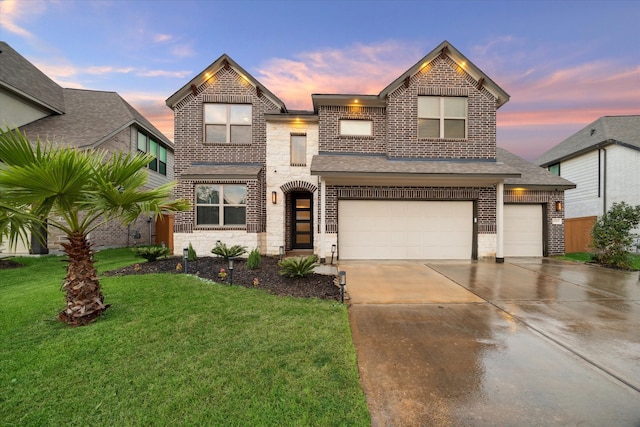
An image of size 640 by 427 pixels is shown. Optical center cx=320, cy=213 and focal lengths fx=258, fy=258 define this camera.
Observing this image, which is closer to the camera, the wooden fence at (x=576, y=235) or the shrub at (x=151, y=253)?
the shrub at (x=151, y=253)

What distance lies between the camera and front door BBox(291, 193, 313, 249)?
11953 millimetres

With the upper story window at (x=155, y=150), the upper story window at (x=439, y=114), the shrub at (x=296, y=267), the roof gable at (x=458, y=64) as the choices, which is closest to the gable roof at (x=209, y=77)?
the roof gable at (x=458, y=64)

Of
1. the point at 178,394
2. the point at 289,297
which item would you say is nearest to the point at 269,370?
the point at 178,394

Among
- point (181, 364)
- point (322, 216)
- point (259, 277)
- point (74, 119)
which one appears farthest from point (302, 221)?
point (74, 119)

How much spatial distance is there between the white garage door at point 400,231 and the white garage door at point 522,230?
225 cm

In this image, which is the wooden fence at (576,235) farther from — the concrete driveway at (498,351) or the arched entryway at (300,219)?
the arched entryway at (300,219)

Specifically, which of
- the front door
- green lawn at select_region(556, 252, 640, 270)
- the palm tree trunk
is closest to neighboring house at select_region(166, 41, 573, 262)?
green lawn at select_region(556, 252, 640, 270)

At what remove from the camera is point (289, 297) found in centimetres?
576

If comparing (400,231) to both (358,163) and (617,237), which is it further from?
(617,237)

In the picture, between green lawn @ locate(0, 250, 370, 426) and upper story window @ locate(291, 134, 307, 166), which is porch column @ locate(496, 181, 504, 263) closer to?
upper story window @ locate(291, 134, 307, 166)

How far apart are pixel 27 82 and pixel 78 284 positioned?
16263 mm

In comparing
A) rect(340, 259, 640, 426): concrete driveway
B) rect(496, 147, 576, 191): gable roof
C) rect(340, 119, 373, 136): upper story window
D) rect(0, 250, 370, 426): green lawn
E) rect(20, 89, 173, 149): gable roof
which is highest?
rect(20, 89, 173, 149): gable roof

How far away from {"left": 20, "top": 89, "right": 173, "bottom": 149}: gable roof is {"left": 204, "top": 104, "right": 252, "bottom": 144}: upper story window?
18.3 ft

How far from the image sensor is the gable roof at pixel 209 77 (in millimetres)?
10727
